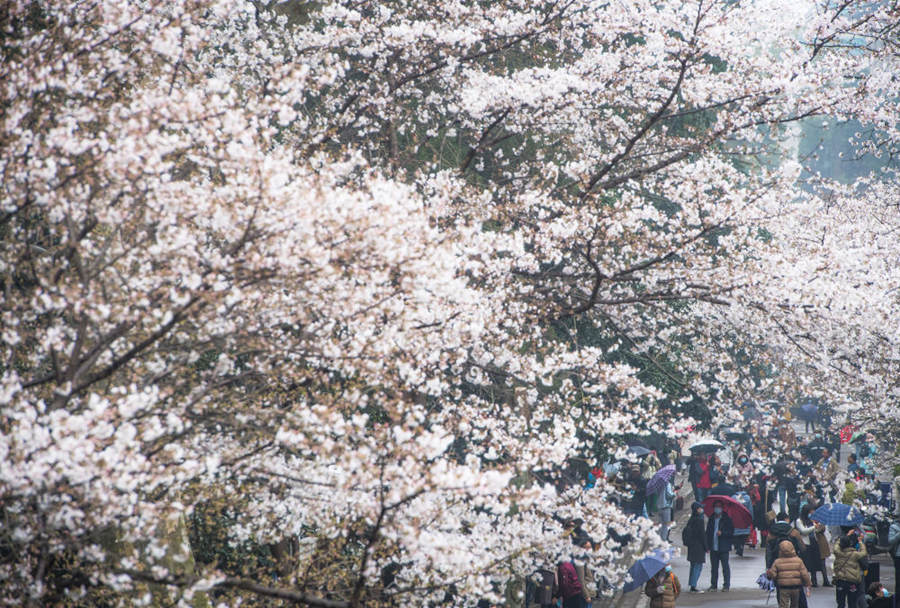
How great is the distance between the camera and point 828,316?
28.0ft

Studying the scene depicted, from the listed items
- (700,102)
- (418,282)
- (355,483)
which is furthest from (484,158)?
(355,483)

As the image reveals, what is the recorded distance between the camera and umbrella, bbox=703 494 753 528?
51.7 feet

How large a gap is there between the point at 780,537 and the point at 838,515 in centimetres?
131

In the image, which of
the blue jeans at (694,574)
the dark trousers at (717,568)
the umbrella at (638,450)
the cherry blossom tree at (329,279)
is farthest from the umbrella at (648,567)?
the umbrella at (638,450)

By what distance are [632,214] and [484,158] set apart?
376cm

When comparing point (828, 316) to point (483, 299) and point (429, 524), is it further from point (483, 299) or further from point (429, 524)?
point (429, 524)

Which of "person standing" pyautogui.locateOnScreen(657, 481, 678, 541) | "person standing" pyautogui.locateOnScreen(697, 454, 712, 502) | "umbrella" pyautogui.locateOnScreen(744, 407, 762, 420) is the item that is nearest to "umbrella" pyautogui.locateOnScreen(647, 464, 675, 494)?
"person standing" pyautogui.locateOnScreen(657, 481, 678, 541)

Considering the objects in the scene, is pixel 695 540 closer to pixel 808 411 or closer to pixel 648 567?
pixel 648 567

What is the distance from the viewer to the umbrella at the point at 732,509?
51.7 ft

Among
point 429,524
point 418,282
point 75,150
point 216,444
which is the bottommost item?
point 429,524

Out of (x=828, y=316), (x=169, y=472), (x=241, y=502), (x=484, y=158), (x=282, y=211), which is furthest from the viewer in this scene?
(x=484, y=158)

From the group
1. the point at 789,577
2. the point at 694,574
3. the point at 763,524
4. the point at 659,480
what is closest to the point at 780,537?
the point at 789,577

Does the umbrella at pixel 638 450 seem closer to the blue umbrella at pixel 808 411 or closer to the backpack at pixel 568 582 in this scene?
the backpack at pixel 568 582

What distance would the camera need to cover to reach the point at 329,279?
17.7 ft
